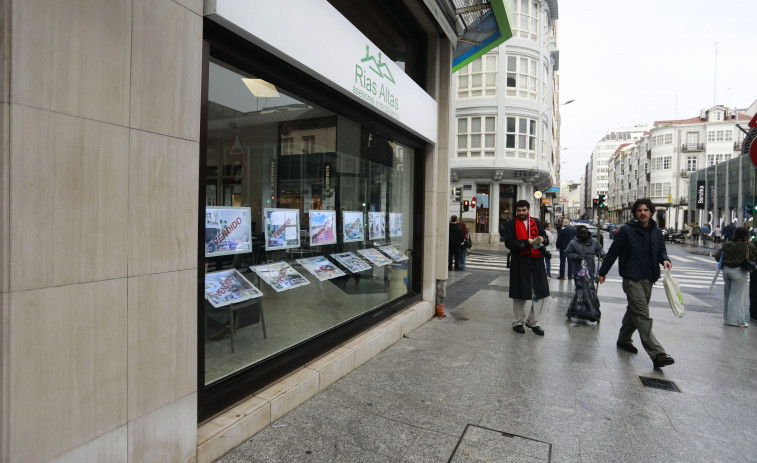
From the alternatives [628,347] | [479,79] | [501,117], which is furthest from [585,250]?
[479,79]

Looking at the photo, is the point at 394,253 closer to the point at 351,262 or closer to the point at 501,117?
the point at 351,262

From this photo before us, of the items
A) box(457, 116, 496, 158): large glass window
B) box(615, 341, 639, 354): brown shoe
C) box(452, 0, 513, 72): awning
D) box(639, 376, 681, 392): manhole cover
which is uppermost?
box(457, 116, 496, 158): large glass window

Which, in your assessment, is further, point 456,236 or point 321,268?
point 456,236

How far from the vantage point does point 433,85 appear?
728 cm

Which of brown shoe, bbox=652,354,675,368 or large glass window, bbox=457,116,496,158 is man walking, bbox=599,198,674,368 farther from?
large glass window, bbox=457,116,496,158

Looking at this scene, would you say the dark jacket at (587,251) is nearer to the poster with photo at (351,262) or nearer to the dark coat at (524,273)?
the dark coat at (524,273)

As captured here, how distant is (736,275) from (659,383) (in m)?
4.38

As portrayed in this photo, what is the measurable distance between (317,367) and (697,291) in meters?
11.8

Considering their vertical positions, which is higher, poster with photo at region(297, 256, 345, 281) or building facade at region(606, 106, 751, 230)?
building facade at region(606, 106, 751, 230)

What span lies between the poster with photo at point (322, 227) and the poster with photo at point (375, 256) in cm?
76

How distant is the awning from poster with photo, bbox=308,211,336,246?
13.4 ft

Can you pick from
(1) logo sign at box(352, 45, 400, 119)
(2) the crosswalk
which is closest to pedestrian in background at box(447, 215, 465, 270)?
(2) the crosswalk

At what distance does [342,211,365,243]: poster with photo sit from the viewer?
5.41 m

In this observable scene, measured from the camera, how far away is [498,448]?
3100 millimetres
